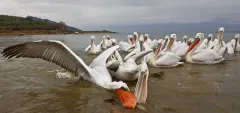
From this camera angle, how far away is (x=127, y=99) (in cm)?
479

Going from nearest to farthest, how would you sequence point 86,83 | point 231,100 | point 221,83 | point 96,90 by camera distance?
point 231,100
point 96,90
point 86,83
point 221,83

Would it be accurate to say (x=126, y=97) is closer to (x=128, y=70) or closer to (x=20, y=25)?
(x=128, y=70)

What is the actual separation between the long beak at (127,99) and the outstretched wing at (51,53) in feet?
4.39

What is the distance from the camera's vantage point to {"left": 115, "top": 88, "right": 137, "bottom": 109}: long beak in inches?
186

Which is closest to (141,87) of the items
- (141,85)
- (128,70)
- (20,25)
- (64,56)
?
(141,85)

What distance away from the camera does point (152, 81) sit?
7031 millimetres

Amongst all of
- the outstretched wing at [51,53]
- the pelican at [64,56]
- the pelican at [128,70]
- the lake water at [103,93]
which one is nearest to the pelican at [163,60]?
the lake water at [103,93]

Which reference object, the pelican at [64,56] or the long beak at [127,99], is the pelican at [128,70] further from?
the long beak at [127,99]

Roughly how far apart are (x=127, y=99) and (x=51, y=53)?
2.26 metres

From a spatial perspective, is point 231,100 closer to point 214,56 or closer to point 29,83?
point 29,83

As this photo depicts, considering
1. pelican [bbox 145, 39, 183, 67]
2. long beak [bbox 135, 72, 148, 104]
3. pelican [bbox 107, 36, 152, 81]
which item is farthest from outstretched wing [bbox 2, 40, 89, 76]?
pelican [bbox 145, 39, 183, 67]

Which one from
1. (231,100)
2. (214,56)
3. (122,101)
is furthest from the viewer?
(214,56)

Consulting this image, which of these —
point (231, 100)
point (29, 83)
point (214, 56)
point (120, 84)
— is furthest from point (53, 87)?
point (214, 56)

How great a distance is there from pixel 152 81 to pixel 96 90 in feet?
5.40
